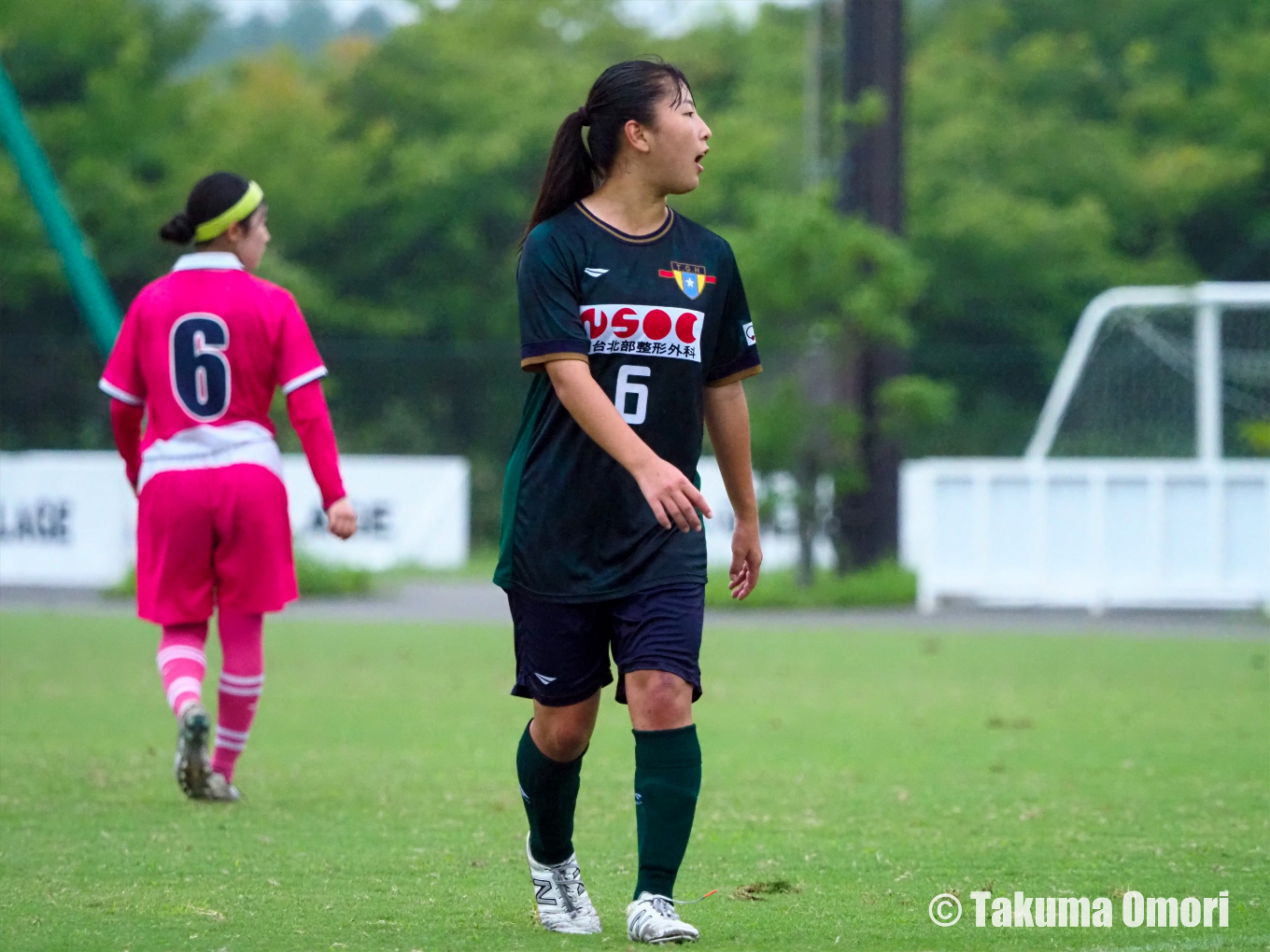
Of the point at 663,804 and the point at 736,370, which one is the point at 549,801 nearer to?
the point at 663,804

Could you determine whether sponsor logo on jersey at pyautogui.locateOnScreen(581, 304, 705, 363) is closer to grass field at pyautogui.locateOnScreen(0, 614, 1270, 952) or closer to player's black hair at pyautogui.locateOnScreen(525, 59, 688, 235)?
player's black hair at pyautogui.locateOnScreen(525, 59, 688, 235)

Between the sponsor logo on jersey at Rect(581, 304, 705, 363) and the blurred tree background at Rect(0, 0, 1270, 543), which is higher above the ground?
the blurred tree background at Rect(0, 0, 1270, 543)

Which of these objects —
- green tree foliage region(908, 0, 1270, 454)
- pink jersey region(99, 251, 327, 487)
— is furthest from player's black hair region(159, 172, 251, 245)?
green tree foliage region(908, 0, 1270, 454)

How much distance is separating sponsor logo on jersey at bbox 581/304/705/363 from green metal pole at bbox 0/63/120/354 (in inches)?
207

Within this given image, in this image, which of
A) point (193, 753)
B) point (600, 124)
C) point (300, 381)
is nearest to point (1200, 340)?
point (300, 381)

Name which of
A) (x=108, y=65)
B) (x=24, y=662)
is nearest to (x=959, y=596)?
(x=24, y=662)

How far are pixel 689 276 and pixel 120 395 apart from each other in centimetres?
276

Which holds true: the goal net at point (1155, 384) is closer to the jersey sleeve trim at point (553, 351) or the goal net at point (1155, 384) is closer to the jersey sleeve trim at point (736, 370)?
the jersey sleeve trim at point (736, 370)

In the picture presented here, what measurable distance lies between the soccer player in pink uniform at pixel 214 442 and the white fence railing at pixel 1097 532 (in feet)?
38.0

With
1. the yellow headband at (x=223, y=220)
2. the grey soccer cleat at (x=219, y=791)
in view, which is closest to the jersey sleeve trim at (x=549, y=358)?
the yellow headband at (x=223, y=220)

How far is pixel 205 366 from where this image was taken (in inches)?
247

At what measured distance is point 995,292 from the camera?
119 feet

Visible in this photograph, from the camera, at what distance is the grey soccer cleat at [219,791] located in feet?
20.6

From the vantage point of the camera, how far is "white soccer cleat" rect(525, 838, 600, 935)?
14.2 ft
